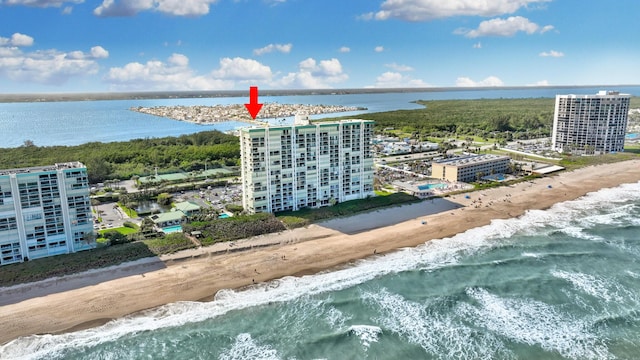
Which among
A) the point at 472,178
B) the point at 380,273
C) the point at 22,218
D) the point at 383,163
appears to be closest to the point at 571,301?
the point at 380,273

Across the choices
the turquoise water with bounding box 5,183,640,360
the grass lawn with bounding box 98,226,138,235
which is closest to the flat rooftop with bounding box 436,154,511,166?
the turquoise water with bounding box 5,183,640,360

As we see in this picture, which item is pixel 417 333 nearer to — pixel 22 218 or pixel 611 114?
pixel 22 218

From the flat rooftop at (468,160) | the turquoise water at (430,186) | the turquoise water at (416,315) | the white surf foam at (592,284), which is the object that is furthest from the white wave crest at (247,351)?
the flat rooftop at (468,160)

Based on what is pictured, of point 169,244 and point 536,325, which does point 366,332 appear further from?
point 169,244

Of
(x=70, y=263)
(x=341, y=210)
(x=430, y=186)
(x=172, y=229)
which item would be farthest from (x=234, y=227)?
(x=430, y=186)

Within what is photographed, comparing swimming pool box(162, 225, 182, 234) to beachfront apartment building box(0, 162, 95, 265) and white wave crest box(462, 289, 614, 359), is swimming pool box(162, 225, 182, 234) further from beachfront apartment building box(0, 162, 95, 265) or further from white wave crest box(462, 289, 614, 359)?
white wave crest box(462, 289, 614, 359)

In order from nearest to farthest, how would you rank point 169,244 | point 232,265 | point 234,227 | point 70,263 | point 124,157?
point 70,263 → point 232,265 → point 169,244 → point 234,227 → point 124,157
